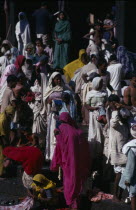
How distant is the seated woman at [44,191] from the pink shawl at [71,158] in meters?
0.22

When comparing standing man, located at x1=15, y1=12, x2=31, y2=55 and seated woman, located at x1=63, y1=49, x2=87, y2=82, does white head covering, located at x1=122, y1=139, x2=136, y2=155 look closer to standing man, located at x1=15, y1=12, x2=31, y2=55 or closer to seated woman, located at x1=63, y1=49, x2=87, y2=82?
seated woman, located at x1=63, y1=49, x2=87, y2=82

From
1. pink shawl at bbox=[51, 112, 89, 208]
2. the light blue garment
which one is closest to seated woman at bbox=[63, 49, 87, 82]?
pink shawl at bbox=[51, 112, 89, 208]

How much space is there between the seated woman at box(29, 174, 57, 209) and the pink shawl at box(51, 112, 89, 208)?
22cm

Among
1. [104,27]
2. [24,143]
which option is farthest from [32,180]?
[104,27]

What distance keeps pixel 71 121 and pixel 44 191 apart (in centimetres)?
128

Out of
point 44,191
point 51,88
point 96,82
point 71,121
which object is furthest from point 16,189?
point 96,82

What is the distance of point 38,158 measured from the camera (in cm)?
1462

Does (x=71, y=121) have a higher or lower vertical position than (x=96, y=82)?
lower

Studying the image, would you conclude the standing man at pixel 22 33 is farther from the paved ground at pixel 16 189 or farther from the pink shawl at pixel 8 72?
the paved ground at pixel 16 189

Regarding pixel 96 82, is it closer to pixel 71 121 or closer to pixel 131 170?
pixel 71 121

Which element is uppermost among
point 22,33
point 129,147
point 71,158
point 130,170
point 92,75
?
point 22,33

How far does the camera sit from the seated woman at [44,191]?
14102 millimetres

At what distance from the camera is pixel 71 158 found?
1408 cm

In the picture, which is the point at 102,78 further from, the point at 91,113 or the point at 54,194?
the point at 54,194
